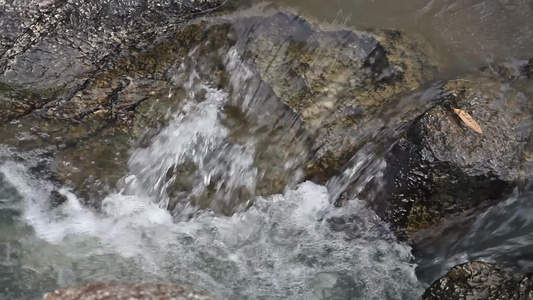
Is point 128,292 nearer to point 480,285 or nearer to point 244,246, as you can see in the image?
point 244,246

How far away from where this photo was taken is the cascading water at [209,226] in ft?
15.8

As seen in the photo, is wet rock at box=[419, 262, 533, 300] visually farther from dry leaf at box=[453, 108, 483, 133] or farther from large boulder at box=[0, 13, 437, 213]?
large boulder at box=[0, 13, 437, 213]

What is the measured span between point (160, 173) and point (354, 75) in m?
2.14

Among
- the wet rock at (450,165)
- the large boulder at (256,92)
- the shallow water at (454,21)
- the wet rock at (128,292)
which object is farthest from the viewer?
the shallow water at (454,21)

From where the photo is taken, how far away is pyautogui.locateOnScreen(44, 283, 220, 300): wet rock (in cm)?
380

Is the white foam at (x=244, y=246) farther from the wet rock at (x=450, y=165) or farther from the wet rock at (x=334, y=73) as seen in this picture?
the wet rock at (x=334, y=73)

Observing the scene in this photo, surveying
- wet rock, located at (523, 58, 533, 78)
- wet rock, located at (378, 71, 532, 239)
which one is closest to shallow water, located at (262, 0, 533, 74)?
wet rock, located at (523, 58, 533, 78)

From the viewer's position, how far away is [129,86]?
518 cm

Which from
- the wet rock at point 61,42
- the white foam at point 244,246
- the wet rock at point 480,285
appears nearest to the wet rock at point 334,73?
the white foam at point 244,246

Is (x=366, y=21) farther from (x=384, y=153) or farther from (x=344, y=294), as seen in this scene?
(x=344, y=294)

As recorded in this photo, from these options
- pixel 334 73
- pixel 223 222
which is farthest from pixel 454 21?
pixel 223 222

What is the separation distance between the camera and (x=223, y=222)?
514 cm

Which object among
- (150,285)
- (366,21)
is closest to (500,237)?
(366,21)

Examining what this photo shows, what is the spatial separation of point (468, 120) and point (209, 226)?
2558mm
